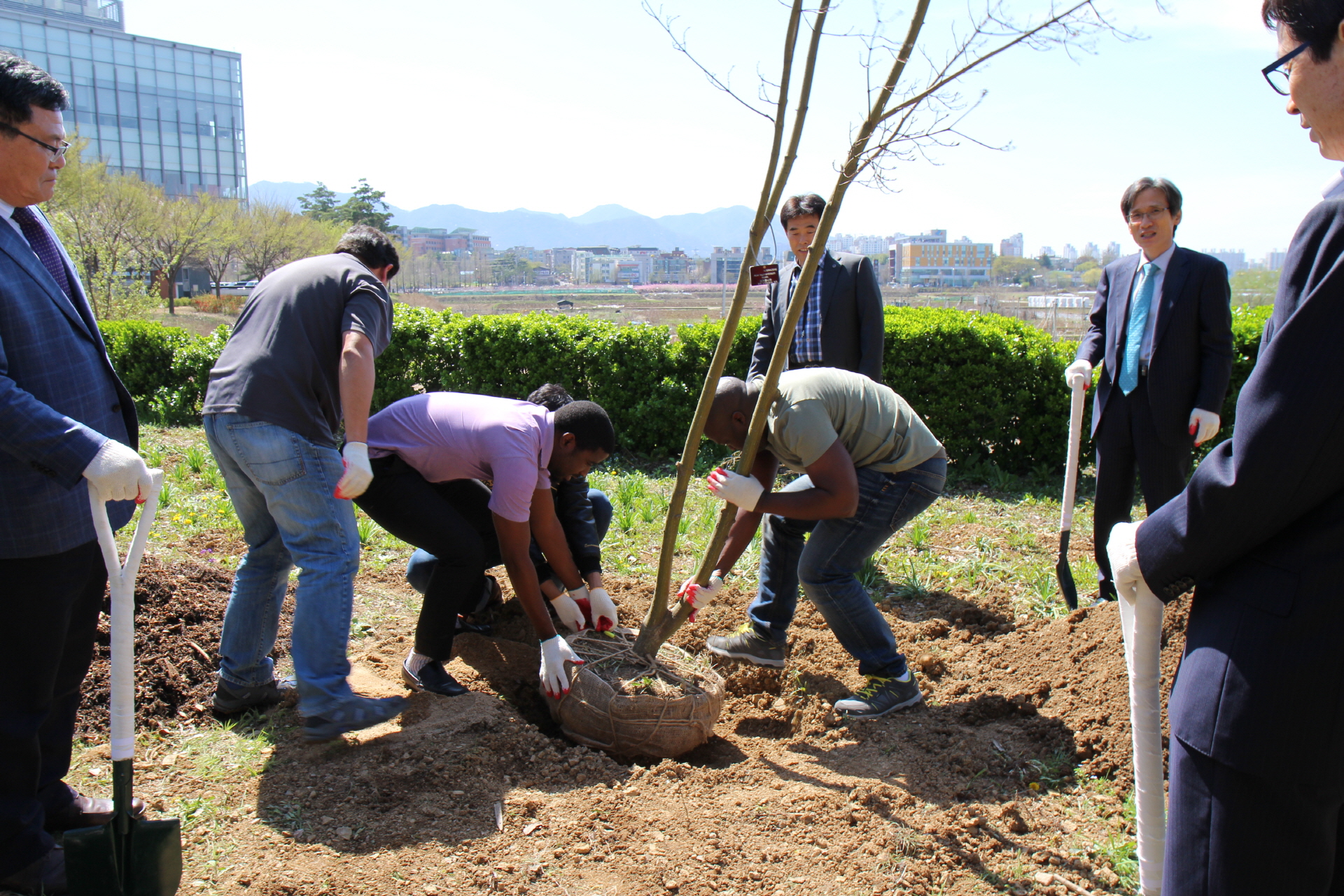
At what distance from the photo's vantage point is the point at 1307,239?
4.58ft

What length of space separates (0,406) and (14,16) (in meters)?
84.1

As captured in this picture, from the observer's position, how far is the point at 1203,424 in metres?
4.01

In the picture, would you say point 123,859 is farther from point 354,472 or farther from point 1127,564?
point 1127,564

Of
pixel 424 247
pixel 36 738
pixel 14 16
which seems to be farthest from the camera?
pixel 424 247

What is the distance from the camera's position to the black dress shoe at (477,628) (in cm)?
404

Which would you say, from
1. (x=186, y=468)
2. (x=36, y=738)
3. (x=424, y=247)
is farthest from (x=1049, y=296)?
(x=424, y=247)

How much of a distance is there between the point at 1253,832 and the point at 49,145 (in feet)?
9.96

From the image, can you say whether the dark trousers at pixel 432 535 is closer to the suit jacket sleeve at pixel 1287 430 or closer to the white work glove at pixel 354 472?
the white work glove at pixel 354 472

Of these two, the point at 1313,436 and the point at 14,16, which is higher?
the point at 14,16

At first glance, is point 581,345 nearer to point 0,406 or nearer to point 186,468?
point 186,468

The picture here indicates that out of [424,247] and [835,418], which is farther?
[424,247]

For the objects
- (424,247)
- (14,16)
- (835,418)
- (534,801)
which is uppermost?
(14,16)

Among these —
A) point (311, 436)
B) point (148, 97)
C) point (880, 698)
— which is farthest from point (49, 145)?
point (148, 97)

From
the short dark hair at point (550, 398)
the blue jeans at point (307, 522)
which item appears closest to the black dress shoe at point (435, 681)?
the blue jeans at point (307, 522)
